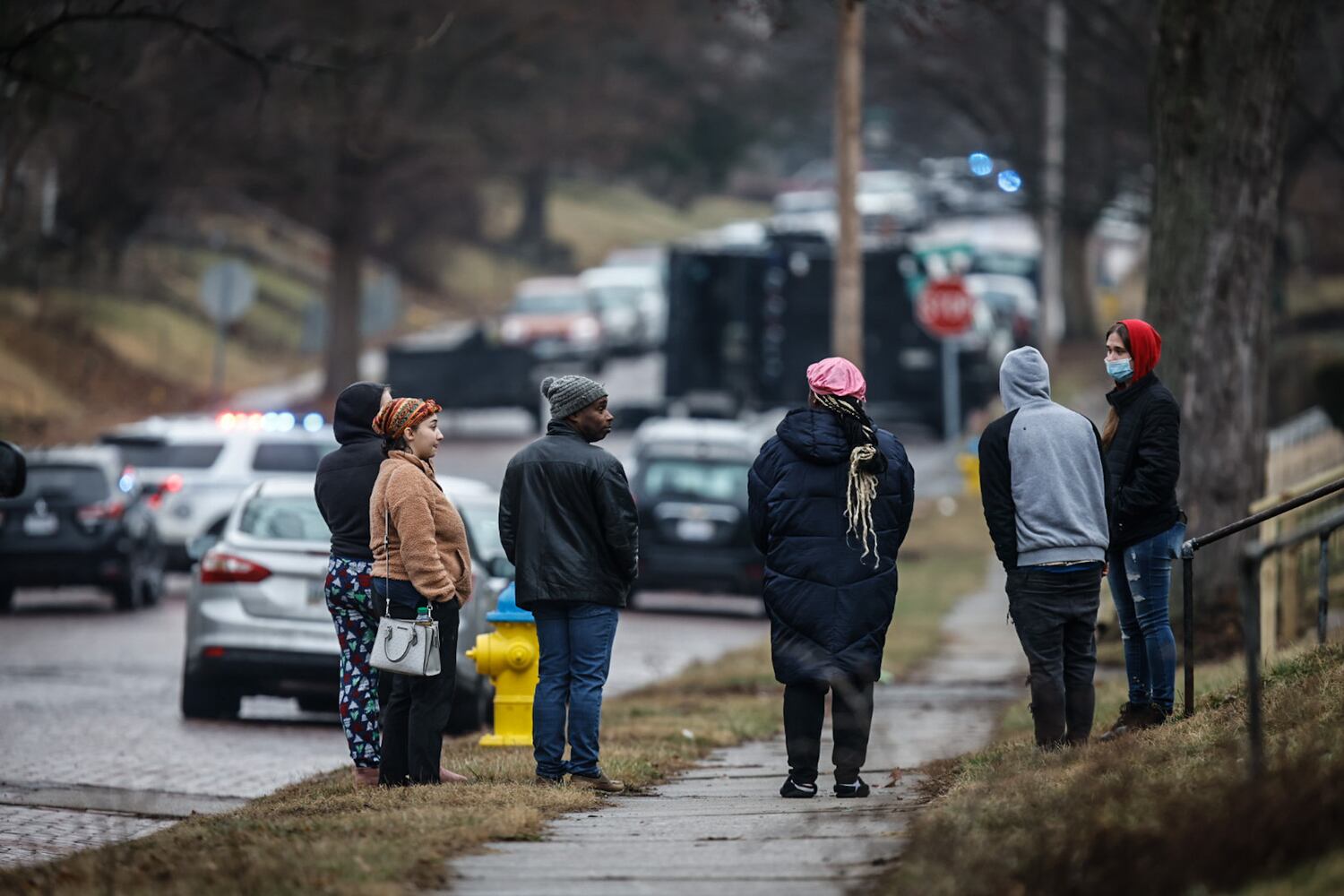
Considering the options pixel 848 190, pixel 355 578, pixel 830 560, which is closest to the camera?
pixel 830 560

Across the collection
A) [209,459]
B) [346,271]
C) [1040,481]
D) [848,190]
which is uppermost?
[346,271]

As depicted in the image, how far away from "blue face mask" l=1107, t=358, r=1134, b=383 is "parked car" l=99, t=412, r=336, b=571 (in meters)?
13.7

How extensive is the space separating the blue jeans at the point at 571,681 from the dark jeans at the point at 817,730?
871 mm

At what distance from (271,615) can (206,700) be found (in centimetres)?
80

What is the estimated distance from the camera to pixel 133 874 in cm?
671

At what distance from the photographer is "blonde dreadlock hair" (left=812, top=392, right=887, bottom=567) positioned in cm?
884

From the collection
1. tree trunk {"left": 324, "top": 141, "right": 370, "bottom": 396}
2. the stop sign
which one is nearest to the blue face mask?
the stop sign

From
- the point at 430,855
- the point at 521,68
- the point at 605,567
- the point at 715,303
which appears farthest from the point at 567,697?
the point at 521,68

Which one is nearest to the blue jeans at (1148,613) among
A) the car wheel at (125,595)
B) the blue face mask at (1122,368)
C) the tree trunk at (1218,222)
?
the blue face mask at (1122,368)

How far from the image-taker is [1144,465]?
9.52 metres

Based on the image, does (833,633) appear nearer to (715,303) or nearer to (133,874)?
(133,874)

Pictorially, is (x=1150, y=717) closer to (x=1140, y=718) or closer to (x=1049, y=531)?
(x=1140, y=718)

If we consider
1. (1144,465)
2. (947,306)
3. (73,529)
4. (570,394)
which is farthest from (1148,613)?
(947,306)

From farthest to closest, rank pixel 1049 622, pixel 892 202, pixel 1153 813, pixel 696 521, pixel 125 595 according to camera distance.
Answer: pixel 892 202
pixel 696 521
pixel 125 595
pixel 1049 622
pixel 1153 813
